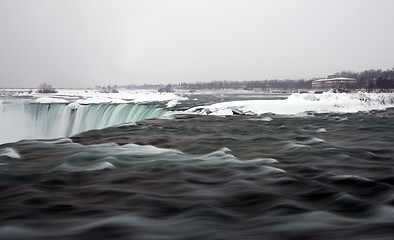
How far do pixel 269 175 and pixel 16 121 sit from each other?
30.8m

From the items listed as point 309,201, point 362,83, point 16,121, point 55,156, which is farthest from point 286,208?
point 362,83

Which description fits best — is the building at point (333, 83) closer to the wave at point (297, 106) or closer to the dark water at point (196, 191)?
the wave at point (297, 106)

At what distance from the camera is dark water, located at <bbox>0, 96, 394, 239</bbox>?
4.11 m

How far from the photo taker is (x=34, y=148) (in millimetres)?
9492

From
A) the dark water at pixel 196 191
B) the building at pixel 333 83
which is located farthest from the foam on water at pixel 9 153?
the building at pixel 333 83

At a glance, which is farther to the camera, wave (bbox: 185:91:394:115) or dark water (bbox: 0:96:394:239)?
wave (bbox: 185:91:394:115)

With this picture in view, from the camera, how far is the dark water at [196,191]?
4113 millimetres

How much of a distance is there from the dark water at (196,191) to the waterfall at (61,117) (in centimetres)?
1605

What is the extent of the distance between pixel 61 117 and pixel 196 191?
26373 mm

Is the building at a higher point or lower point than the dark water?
higher

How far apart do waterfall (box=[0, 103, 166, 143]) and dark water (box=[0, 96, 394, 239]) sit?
632 inches

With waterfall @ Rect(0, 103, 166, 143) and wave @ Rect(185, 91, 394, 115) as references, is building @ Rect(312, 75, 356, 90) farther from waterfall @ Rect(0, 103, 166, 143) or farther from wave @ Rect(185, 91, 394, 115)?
waterfall @ Rect(0, 103, 166, 143)

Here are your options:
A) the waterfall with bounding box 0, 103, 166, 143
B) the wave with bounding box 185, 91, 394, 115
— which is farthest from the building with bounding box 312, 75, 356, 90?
the waterfall with bounding box 0, 103, 166, 143

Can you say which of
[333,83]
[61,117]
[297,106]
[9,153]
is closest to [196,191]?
[9,153]
